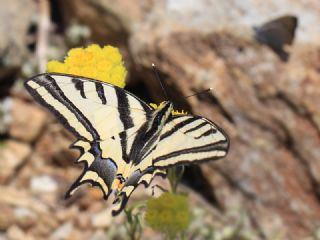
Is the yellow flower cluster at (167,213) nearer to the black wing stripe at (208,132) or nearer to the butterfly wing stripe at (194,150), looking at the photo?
the butterfly wing stripe at (194,150)

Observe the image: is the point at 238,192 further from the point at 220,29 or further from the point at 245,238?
the point at 220,29

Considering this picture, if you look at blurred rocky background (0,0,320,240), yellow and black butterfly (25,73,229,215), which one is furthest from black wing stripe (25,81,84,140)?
blurred rocky background (0,0,320,240)

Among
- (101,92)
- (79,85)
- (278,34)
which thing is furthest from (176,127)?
(278,34)

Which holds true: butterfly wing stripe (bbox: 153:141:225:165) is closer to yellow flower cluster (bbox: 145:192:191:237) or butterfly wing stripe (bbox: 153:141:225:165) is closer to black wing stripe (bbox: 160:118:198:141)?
black wing stripe (bbox: 160:118:198:141)

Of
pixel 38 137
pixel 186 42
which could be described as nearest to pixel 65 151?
pixel 38 137

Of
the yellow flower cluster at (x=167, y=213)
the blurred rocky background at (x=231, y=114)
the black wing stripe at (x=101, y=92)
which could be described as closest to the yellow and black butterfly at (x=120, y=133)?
the black wing stripe at (x=101, y=92)

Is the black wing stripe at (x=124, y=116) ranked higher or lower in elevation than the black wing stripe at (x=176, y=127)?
higher

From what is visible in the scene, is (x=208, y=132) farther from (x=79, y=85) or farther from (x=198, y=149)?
(x=79, y=85)
